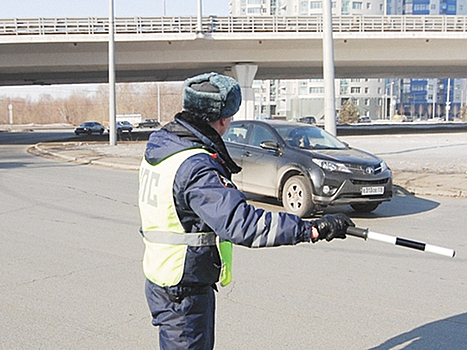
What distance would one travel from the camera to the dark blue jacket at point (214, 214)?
Answer: 2469mm

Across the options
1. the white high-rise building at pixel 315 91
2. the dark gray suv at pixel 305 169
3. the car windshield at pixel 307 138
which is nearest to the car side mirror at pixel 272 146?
the dark gray suv at pixel 305 169

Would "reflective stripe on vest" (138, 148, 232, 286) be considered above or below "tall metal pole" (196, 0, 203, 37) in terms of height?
below

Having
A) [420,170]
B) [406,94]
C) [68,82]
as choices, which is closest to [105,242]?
[420,170]

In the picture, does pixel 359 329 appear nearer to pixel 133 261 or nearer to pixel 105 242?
pixel 133 261

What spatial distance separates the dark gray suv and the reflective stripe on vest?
7.12 m

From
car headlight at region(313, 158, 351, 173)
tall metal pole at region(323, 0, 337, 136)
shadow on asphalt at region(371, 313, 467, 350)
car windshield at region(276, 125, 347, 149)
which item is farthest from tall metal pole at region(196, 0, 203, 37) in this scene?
shadow on asphalt at region(371, 313, 467, 350)

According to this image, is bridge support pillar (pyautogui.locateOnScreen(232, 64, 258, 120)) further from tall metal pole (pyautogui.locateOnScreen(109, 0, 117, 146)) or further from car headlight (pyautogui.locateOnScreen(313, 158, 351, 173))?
car headlight (pyautogui.locateOnScreen(313, 158, 351, 173))

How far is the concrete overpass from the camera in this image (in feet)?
116

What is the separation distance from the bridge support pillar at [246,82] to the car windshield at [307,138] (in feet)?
94.3

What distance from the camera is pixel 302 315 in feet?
16.7

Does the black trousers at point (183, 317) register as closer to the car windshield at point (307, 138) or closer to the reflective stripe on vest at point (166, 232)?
the reflective stripe on vest at point (166, 232)

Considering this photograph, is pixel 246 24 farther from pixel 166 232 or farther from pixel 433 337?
pixel 166 232

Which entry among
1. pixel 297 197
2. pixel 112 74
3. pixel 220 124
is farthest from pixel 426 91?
pixel 220 124

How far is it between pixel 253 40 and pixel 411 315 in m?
33.6
